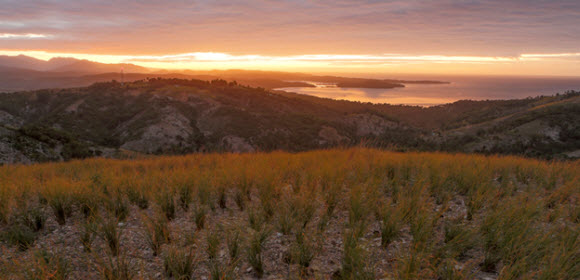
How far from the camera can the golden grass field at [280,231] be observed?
117 inches

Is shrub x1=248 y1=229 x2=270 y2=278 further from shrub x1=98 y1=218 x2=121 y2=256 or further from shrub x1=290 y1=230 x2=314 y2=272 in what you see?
shrub x1=98 y1=218 x2=121 y2=256

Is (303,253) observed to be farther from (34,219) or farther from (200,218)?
(34,219)

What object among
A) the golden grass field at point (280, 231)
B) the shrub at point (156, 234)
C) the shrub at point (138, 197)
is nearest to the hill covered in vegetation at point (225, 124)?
the shrub at point (138, 197)

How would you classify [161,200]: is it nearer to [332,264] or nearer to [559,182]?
[332,264]

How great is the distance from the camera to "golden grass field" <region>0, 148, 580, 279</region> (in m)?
2.98

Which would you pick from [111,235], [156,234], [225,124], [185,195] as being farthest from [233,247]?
[225,124]

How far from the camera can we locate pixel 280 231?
13.5ft

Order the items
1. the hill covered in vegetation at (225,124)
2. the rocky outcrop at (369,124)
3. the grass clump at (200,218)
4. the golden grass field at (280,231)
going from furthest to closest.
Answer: the rocky outcrop at (369,124) < the hill covered in vegetation at (225,124) < the grass clump at (200,218) < the golden grass field at (280,231)

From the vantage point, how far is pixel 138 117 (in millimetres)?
70312

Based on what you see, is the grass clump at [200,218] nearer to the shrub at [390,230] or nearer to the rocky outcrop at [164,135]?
the shrub at [390,230]

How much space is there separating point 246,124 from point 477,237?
236 ft

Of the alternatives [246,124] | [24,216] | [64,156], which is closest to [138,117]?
[246,124]

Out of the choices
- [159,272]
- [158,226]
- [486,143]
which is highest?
[158,226]

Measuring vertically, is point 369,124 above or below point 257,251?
below
